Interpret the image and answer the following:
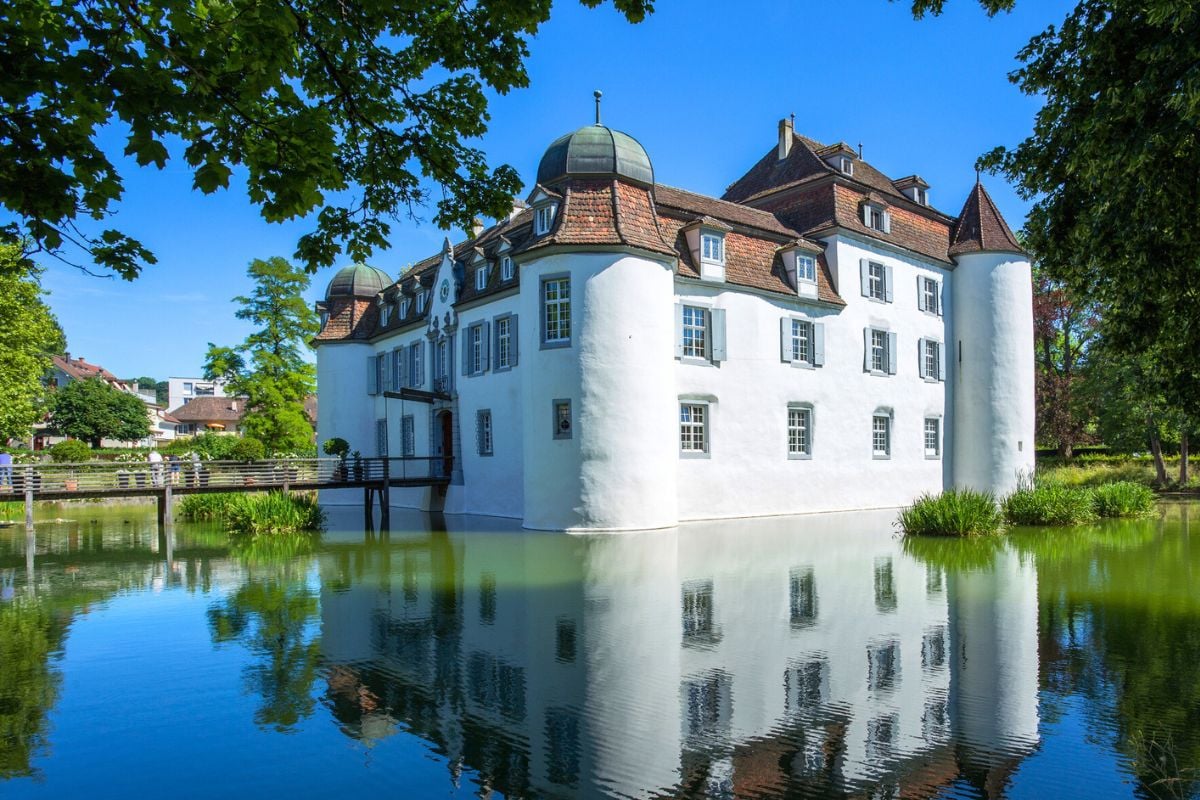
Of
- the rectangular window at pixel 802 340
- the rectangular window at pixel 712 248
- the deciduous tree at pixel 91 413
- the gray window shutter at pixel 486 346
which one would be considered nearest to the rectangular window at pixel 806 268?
the rectangular window at pixel 802 340

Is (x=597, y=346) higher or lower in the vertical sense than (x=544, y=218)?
lower

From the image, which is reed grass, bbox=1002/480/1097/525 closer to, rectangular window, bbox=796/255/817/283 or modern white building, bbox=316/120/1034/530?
modern white building, bbox=316/120/1034/530

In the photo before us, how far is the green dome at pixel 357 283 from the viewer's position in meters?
32.7

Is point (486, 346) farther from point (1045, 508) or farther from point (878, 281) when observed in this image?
point (1045, 508)

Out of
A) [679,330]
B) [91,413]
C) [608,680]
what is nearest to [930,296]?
[679,330]

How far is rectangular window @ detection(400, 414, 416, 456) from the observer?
2835cm

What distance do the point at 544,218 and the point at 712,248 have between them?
4839 mm

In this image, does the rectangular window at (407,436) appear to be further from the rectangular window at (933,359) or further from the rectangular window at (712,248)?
the rectangular window at (933,359)

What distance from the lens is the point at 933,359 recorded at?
29.5 meters

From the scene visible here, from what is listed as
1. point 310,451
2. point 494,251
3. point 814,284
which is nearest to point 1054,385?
point 814,284

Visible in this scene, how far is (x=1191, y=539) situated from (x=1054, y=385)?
25.2 m

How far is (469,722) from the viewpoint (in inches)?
234

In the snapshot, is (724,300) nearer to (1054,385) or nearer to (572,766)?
(572,766)

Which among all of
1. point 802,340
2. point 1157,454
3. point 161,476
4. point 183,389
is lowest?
point 1157,454
